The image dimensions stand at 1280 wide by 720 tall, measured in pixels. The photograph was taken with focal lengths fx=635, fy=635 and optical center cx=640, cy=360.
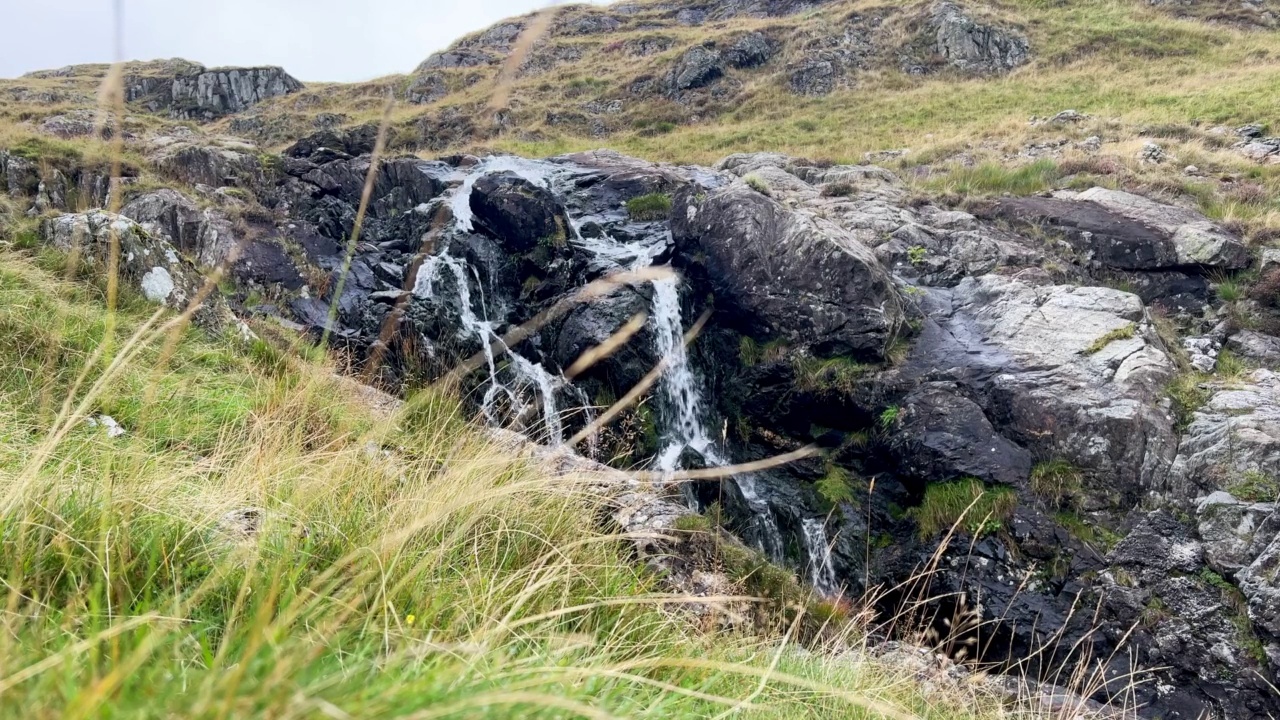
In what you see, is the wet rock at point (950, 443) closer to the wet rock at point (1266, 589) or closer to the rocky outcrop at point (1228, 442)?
the rocky outcrop at point (1228, 442)

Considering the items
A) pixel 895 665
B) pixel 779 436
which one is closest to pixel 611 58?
pixel 779 436

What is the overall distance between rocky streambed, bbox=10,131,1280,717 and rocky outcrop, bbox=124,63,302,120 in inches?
1283

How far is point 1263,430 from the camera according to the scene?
6.95m

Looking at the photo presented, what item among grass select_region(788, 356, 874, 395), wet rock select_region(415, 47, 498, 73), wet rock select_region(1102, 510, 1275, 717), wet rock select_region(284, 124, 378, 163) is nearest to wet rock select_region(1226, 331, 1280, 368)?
wet rock select_region(1102, 510, 1275, 717)

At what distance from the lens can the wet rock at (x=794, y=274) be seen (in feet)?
31.8

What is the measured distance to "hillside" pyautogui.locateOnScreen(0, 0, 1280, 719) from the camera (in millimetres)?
1530

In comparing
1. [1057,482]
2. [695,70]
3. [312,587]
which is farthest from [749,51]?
[312,587]

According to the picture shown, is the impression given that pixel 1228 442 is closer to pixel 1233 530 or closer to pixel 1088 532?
pixel 1233 530

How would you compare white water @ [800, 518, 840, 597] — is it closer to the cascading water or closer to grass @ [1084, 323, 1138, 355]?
the cascading water

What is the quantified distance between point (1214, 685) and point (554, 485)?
657 cm

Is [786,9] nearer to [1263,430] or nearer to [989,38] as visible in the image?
[989,38]

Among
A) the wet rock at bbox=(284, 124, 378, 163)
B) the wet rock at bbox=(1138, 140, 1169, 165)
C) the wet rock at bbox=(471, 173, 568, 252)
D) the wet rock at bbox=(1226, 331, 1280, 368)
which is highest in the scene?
the wet rock at bbox=(284, 124, 378, 163)

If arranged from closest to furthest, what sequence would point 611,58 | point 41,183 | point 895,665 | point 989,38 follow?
point 895,665
point 41,183
point 989,38
point 611,58

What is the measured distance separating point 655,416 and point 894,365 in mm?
3656
